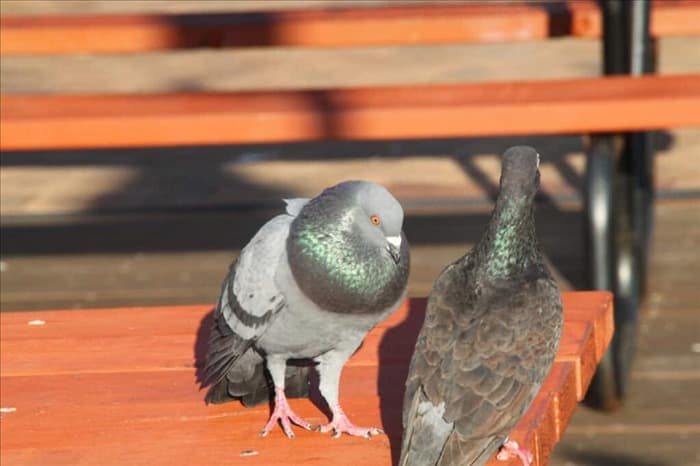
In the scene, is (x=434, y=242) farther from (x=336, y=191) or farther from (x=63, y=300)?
(x=336, y=191)

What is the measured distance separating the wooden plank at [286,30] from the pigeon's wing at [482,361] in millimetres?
2976

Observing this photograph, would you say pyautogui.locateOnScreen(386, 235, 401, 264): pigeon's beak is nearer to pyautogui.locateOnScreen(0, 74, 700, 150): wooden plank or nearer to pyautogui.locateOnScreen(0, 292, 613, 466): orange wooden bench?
pyautogui.locateOnScreen(0, 292, 613, 466): orange wooden bench

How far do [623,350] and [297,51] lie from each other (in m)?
4.67

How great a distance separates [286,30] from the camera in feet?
17.8

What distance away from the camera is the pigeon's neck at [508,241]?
252cm

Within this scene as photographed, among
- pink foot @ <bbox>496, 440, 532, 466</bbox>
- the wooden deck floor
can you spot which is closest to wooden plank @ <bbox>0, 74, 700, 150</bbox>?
the wooden deck floor

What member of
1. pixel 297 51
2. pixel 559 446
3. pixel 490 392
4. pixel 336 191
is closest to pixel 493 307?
pixel 490 392

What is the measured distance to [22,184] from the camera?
6418mm

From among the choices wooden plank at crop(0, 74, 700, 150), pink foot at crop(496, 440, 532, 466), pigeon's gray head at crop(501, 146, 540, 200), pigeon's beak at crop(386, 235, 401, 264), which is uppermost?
pigeon's gray head at crop(501, 146, 540, 200)

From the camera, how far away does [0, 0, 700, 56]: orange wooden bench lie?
5.31 meters

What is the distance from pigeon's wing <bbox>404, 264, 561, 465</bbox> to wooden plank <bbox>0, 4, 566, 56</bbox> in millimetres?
2976

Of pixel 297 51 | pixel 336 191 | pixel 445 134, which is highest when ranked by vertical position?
pixel 336 191

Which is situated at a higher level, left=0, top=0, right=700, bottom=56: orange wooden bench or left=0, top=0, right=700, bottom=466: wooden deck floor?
left=0, top=0, right=700, bottom=56: orange wooden bench

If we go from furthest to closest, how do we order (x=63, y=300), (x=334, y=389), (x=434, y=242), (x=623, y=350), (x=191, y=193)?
(x=191, y=193), (x=434, y=242), (x=63, y=300), (x=623, y=350), (x=334, y=389)
